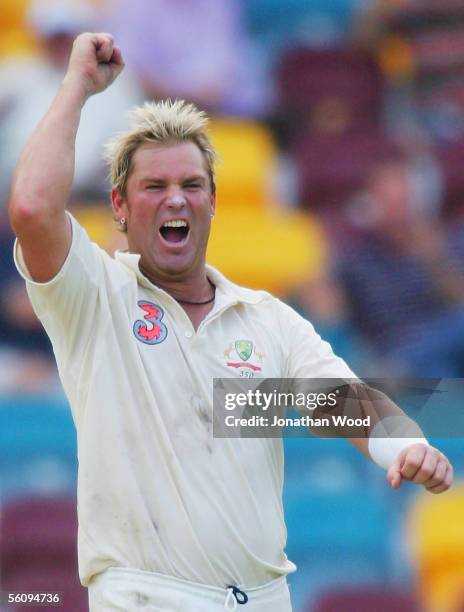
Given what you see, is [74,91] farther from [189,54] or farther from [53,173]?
[189,54]

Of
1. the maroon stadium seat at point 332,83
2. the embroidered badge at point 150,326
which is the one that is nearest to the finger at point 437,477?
the embroidered badge at point 150,326

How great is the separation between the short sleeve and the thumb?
2.26 ft

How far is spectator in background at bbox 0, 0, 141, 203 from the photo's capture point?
20.3 ft

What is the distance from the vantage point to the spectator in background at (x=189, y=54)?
21.8 feet

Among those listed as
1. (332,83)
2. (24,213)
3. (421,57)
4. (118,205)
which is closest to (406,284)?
(332,83)

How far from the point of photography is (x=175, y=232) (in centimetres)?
269

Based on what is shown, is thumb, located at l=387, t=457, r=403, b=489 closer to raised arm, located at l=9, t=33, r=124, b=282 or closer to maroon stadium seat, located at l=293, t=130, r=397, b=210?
raised arm, located at l=9, t=33, r=124, b=282

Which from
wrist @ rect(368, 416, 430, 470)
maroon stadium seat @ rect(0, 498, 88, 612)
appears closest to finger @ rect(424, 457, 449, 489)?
wrist @ rect(368, 416, 430, 470)

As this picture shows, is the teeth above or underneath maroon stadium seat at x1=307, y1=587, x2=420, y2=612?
above

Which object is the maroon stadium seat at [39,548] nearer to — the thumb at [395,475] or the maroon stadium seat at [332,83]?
the thumb at [395,475]

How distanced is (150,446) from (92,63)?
2.60ft

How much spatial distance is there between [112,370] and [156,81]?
4.41 meters

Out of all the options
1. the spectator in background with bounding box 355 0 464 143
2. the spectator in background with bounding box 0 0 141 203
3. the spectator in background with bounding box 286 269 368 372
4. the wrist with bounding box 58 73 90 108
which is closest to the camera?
the wrist with bounding box 58 73 90 108

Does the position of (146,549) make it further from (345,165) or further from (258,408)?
(345,165)
